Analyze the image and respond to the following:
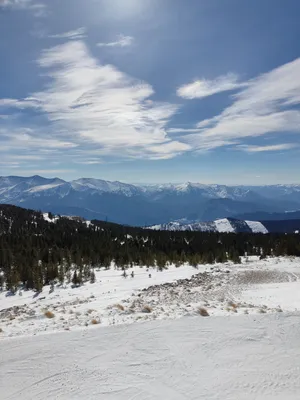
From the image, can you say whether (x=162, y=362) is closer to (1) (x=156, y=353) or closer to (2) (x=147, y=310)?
(1) (x=156, y=353)

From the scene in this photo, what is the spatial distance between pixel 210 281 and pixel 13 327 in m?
17.6

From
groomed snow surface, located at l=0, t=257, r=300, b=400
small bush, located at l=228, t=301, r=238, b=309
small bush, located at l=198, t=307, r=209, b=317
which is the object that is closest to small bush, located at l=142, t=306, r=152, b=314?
groomed snow surface, located at l=0, t=257, r=300, b=400

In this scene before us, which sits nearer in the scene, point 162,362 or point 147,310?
point 162,362

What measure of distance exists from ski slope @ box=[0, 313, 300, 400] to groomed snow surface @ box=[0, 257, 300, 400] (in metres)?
0.03

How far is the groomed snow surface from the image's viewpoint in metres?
8.33

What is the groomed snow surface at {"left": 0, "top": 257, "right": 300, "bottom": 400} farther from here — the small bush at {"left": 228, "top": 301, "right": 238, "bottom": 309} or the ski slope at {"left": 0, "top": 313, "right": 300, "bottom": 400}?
the small bush at {"left": 228, "top": 301, "right": 238, "bottom": 309}

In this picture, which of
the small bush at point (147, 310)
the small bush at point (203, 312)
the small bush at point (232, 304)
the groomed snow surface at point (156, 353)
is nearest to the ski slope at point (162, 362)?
the groomed snow surface at point (156, 353)

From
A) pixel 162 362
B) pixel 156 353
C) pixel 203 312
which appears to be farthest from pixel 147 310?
pixel 162 362

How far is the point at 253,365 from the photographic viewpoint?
9359 millimetres

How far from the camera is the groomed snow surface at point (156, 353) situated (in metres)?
8.33

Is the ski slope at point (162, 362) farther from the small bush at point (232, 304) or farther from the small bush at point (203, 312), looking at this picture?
the small bush at point (232, 304)

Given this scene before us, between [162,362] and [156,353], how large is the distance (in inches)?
26.1

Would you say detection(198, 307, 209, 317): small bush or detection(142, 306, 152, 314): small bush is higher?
detection(198, 307, 209, 317): small bush

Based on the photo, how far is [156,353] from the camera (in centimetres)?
1040
